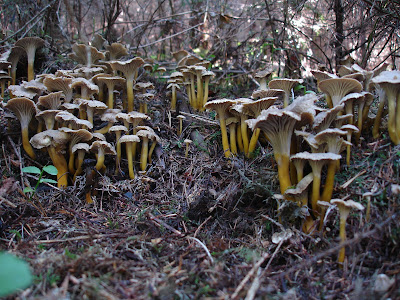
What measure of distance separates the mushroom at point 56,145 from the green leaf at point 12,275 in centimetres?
216

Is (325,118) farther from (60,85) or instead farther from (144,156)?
(60,85)

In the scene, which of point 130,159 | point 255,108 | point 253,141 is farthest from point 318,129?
point 130,159

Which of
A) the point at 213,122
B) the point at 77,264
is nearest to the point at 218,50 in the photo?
the point at 213,122

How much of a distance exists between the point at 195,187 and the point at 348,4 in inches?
175

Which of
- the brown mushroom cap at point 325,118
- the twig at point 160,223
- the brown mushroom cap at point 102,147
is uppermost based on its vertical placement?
the brown mushroom cap at point 325,118

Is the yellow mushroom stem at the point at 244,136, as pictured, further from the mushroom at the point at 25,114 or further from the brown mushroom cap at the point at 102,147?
the mushroom at the point at 25,114

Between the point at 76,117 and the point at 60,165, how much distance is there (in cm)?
74

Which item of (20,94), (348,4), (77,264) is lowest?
(77,264)

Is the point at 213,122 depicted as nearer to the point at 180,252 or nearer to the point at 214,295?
the point at 180,252

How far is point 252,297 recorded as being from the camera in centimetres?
208

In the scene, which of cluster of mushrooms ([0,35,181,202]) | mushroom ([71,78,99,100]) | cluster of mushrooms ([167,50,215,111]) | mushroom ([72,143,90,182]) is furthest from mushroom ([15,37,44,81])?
cluster of mushrooms ([167,50,215,111])

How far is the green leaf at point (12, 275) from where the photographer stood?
5.38 feet

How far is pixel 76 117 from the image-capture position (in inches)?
155

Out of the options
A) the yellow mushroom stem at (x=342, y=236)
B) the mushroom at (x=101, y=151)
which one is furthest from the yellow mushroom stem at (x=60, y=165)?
the yellow mushroom stem at (x=342, y=236)
